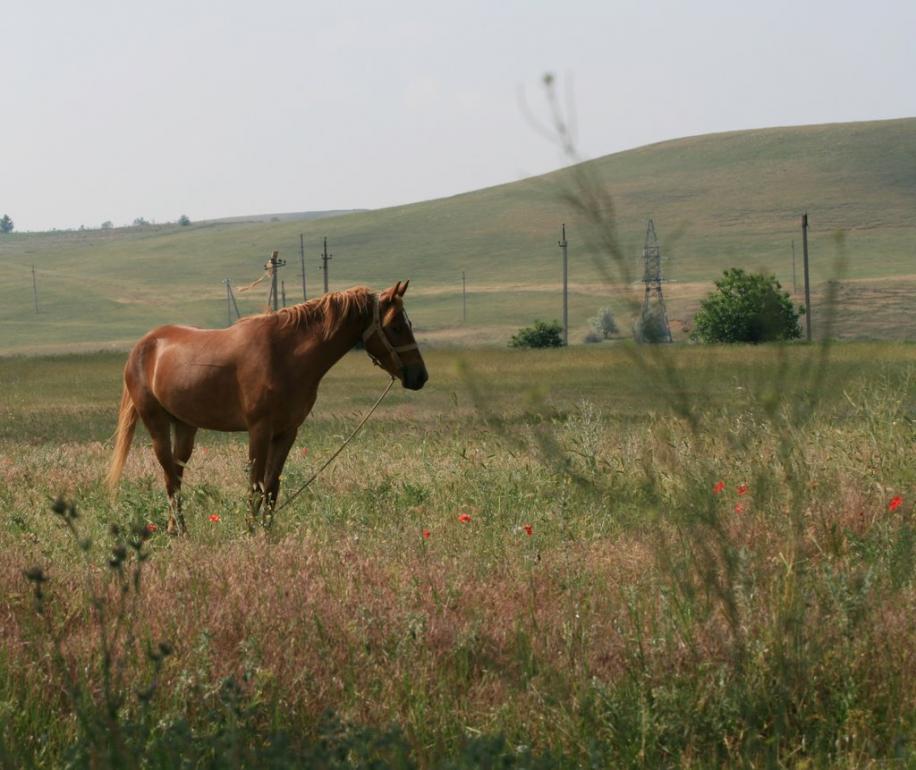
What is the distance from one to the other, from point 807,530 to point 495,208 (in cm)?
14309

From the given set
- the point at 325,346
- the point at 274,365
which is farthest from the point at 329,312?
the point at 274,365

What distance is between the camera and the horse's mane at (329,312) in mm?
9203

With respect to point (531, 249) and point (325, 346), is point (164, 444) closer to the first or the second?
point (325, 346)

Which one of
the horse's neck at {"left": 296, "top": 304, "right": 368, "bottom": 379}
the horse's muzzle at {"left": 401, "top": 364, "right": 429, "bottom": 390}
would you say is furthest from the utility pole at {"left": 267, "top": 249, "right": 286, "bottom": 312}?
the horse's muzzle at {"left": 401, "top": 364, "right": 429, "bottom": 390}

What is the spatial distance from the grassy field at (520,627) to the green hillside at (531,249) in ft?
227

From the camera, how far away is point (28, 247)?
185750 millimetres

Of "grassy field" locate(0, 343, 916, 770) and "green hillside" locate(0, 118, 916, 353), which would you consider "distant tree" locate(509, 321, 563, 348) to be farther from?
"grassy field" locate(0, 343, 916, 770)

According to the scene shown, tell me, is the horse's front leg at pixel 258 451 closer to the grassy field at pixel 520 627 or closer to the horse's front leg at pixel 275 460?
the horse's front leg at pixel 275 460

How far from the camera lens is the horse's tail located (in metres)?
10.0

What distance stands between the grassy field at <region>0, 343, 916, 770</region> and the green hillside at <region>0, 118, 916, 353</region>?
227 feet

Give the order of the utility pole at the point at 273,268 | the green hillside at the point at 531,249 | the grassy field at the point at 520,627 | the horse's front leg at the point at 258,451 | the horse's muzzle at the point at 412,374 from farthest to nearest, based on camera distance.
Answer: the green hillside at the point at 531,249
the utility pole at the point at 273,268
the horse's muzzle at the point at 412,374
the horse's front leg at the point at 258,451
the grassy field at the point at 520,627

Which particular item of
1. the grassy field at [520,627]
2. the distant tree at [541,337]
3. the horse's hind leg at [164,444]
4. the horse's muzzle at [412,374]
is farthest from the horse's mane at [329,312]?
the distant tree at [541,337]

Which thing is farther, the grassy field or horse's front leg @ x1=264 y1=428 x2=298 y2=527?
horse's front leg @ x1=264 y1=428 x2=298 y2=527

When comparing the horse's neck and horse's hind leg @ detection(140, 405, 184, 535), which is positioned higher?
the horse's neck
